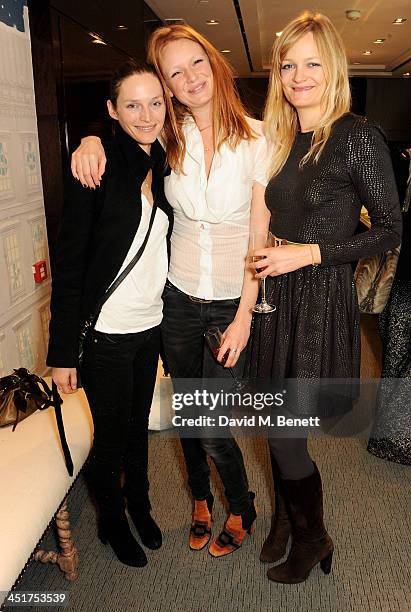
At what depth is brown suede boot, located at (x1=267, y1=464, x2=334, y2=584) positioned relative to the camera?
5.87ft

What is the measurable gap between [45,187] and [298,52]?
164cm

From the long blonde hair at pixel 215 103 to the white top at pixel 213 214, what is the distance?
3 centimetres

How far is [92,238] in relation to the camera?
1.61 metres

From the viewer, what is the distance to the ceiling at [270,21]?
5762 millimetres

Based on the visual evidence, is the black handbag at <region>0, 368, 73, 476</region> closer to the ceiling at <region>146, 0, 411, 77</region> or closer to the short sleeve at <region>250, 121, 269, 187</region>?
the short sleeve at <region>250, 121, 269, 187</region>

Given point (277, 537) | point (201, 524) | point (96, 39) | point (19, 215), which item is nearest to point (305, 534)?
point (277, 537)

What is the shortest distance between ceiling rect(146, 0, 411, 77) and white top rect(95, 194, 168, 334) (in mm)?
4481

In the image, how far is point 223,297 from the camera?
1.77 metres

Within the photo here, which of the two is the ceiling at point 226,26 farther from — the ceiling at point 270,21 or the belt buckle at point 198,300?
the belt buckle at point 198,300

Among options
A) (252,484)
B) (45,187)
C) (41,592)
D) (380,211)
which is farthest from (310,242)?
(45,187)

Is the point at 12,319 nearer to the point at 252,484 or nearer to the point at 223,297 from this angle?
the point at 223,297

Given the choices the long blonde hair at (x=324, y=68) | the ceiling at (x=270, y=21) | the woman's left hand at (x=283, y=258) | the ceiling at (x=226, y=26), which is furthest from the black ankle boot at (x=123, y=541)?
the ceiling at (x=270, y=21)

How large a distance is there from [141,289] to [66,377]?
13.9 inches

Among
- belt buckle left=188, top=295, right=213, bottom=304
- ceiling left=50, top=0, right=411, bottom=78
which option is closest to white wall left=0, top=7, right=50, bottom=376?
ceiling left=50, top=0, right=411, bottom=78
